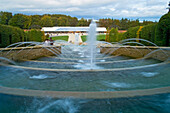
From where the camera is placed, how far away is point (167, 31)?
11.9m

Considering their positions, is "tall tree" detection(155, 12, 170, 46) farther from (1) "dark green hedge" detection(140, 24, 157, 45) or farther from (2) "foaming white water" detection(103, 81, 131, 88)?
(2) "foaming white water" detection(103, 81, 131, 88)

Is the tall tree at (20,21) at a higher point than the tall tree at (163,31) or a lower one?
higher

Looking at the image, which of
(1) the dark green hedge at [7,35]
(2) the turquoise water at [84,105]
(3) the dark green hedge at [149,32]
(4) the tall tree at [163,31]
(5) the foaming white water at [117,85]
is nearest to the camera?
(2) the turquoise water at [84,105]

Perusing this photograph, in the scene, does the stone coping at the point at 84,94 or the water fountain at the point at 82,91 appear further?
the stone coping at the point at 84,94

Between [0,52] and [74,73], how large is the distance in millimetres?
6120

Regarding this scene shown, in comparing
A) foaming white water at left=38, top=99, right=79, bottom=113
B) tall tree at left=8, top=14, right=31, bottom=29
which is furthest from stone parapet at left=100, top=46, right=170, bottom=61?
tall tree at left=8, top=14, right=31, bottom=29

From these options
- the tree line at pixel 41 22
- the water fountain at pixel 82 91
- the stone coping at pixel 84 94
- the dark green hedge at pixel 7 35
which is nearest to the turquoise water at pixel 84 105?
the water fountain at pixel 82 91

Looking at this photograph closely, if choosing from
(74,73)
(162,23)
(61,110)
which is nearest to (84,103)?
(61,110)

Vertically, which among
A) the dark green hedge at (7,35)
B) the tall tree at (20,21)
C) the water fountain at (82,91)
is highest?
the tall tree at (20,21)

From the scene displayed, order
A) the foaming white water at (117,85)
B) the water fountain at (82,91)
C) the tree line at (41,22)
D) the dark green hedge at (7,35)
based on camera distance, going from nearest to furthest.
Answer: the water fountain at (82,91) → the foaming white water at (117,85) → the dark green hedge at (7,35) → the tree line at (41,22)

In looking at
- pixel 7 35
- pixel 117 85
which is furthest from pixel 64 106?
pixel 7 35

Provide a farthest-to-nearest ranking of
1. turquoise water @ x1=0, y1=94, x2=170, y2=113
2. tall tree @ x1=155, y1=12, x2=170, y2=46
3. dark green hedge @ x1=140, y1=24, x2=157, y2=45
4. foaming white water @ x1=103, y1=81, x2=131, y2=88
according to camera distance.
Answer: dark green hedge @ x1=140, y1=24, x2=157, y2=45 < tall tree @ x1=155, y1=12, x2=170, y2=46 < foaming white water @ x1=103, y1=81, x2=131, y2=88 < turquoise water @ x1=0, y1=94, x2=170, y2=113

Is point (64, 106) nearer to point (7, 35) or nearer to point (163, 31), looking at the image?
point (7, 35)

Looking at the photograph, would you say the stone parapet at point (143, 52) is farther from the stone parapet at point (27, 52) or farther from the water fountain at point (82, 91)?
the stone parapet at point (27, 52)
